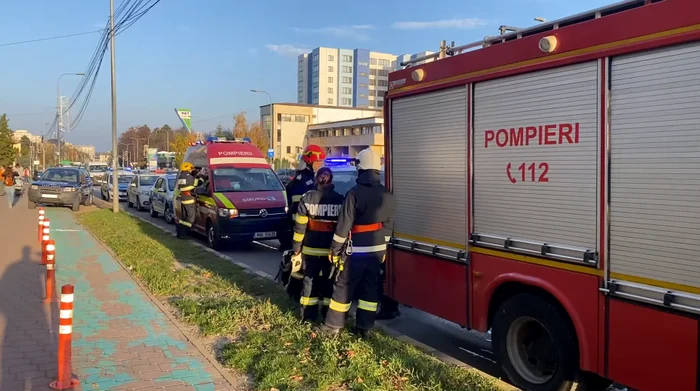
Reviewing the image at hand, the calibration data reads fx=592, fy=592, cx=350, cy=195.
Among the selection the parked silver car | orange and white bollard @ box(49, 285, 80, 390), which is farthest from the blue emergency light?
the parked silver car

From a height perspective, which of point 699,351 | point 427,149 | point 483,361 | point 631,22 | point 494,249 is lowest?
point 483,361

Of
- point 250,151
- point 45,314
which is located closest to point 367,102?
point 250,151

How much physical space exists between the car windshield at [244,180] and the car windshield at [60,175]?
13.1 metres

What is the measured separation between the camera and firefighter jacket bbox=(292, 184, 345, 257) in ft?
20.6

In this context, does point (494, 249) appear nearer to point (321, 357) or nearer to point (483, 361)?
point (483, 361)

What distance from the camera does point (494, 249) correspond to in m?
5.03

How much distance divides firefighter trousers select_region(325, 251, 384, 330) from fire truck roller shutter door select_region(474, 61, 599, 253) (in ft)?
4.07

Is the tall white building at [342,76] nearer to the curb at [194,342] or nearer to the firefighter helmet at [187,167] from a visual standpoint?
the firefighter helmet at [187,167]

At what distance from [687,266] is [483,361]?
267cm

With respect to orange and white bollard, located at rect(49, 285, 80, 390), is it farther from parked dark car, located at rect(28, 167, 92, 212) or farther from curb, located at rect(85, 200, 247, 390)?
parked dark car, located at rect(28, 167, 92, 212)

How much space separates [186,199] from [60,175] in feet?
41.9

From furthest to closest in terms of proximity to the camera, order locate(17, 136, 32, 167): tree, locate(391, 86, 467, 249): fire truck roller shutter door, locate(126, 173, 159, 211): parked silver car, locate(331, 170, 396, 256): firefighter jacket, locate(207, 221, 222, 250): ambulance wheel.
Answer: locate(17, 136, 32, 167): tree, locate(126, 173, 159, 211): parked silver car, locate(207, 221, 222, 250): ambulance wheel, locate(331, 170, 396, 256): firefighter jacket, locate(391, 86, 467, 249): fire truck roller shutter door

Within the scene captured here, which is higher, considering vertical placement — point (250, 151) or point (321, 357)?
point (250, 151)

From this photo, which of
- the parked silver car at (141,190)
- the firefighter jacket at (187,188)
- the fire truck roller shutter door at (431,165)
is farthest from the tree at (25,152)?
the fire truck roller shutter door at (431,165)
